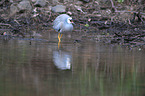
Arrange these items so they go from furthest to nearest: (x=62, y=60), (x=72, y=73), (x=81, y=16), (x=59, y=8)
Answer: (x=59, y=8)
(x=81, y=16)
(x=62, y=60)
(x=72, y=73)

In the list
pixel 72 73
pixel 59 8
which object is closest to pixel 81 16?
pixel 59 8

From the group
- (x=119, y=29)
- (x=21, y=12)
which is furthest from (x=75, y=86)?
(x=21, y=12)

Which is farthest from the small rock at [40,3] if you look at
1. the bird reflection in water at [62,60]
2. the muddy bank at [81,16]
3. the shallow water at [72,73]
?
the bird reflection in water at [62,60]

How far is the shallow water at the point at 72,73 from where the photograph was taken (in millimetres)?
5180

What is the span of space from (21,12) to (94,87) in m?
17.2

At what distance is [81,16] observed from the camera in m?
20.9

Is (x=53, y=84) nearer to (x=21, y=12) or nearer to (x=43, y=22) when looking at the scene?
(x=43, y=22)

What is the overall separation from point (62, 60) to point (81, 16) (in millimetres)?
12780

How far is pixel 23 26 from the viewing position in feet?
60.4

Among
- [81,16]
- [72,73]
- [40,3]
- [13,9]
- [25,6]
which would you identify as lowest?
[72,73]

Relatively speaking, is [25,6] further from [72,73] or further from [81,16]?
[72,73]

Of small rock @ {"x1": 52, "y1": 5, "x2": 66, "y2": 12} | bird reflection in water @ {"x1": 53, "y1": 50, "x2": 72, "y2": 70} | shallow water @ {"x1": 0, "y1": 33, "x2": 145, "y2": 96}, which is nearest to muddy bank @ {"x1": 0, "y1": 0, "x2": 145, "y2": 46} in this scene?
small rock @ {"x1": 52, "y1": 5, "x2": 66, "y2": 12}

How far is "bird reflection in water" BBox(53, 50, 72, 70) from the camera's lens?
24.4 feet

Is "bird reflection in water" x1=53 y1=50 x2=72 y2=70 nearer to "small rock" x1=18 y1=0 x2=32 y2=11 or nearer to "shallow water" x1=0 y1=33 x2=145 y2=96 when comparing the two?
"shallow water" x1=0 y1=33 x2=145 y2=96
